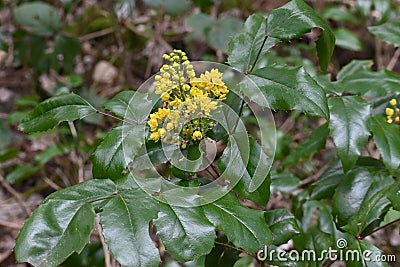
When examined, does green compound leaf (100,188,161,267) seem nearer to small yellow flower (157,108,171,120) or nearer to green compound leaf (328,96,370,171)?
small yellow flower (157,108,171,120)

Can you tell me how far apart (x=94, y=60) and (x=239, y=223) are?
96.4 inches

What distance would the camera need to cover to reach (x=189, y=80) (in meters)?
1.07

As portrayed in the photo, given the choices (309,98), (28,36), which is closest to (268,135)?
(309,98)

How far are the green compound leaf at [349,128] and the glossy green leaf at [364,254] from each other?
186 mm

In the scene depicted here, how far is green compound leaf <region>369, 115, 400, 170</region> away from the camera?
1.25 m

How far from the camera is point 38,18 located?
2.53m

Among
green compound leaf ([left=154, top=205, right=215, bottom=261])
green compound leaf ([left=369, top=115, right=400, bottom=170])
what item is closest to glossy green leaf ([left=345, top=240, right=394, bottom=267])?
green compound leaf ([left=369, top=115, right=400, bottom=170])

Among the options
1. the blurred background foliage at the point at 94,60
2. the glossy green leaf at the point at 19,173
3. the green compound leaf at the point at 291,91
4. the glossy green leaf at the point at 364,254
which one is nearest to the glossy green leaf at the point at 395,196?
the glossy green leaf at the point at 364,254

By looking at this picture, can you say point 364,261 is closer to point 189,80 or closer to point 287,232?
point 287,232

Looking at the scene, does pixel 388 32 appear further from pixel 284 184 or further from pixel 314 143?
pixel 284 184

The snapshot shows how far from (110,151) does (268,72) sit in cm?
37

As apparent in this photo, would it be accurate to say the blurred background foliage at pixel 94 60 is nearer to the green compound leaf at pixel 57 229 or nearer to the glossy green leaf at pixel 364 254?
the glossy green leaf at pixel 364 254

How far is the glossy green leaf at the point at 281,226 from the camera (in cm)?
119

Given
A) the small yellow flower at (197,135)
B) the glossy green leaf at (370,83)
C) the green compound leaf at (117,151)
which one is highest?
the small yellow flower at (197,135)
